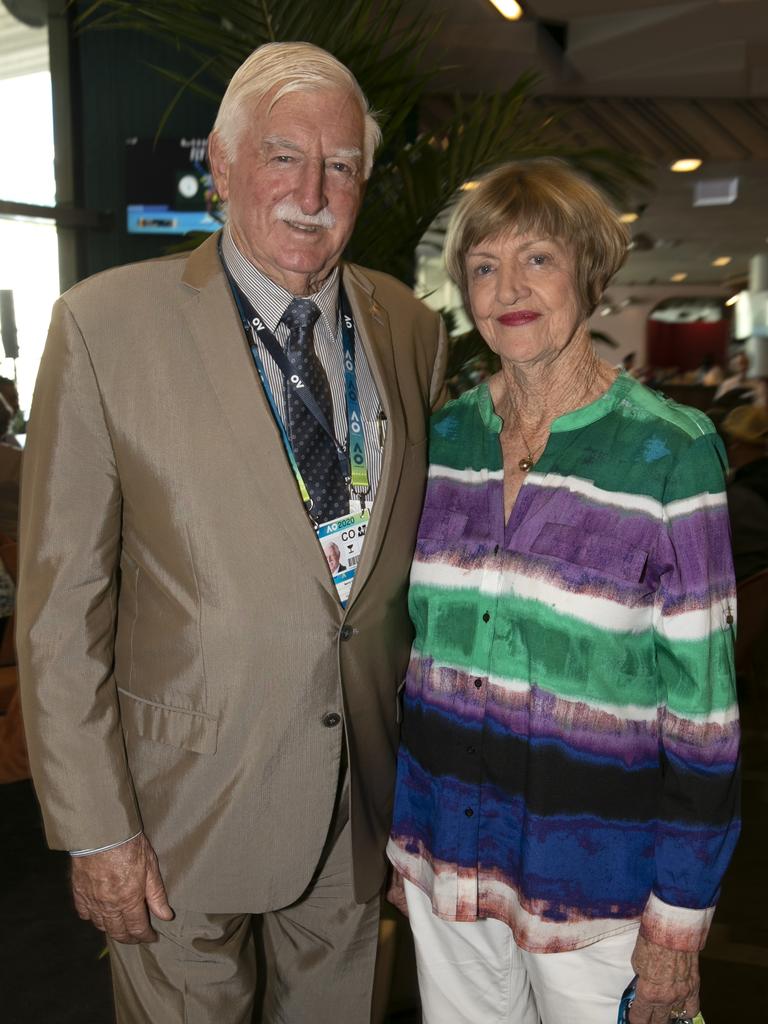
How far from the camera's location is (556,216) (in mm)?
1517

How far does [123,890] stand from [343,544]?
2.09 feet

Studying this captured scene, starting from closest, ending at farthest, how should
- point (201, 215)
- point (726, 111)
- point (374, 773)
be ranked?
point (374, 773) < point (201, 215) < point (726, 111)

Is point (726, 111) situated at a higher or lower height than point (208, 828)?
higher

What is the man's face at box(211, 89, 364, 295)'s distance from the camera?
1.54 metres

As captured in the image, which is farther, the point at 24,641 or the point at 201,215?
the point at 201,215

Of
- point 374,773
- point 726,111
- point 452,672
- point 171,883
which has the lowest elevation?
point 171,883

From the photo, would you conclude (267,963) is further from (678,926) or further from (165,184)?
(165,184)

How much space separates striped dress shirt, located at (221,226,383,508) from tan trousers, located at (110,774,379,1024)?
24.7 inches

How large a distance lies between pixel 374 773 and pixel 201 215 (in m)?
6.04

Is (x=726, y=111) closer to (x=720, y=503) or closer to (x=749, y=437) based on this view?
(x=749, y=437)

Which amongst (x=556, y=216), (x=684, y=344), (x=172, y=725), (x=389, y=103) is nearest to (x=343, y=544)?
(x=172, y=725)

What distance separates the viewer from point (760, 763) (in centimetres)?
441

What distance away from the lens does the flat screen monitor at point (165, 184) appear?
21.8 feet

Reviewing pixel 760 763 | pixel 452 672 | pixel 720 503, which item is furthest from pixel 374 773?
pixel 760 763
